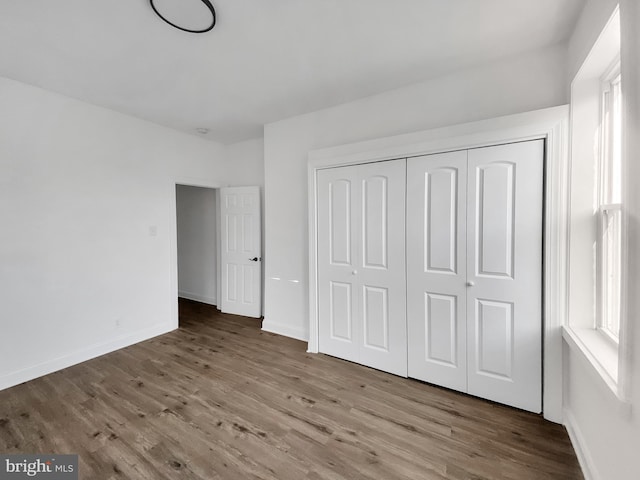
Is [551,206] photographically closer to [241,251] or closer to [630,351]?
[630,351]

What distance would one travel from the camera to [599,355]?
1429mm

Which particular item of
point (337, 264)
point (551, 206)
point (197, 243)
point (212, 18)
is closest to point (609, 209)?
point (551, 206)

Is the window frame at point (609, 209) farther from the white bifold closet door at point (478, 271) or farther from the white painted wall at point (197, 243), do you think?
the white painted wall at point (197, 243)

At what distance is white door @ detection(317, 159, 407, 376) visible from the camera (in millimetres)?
2551

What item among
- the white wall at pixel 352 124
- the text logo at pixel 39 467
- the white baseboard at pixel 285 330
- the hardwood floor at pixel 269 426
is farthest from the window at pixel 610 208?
the text logo at pixel 39 467

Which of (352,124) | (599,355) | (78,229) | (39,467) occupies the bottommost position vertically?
(39,467)

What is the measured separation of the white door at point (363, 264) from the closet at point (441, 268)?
10 millimetres

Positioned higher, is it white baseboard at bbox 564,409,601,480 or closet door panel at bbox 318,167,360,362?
closet door panel at bbox 318,167,360,362

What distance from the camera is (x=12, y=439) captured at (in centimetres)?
181

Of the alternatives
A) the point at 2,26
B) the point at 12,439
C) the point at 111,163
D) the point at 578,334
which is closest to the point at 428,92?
the point at 578,334

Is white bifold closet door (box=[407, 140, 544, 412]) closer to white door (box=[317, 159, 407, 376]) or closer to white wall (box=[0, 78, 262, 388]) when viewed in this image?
white door (box=[317, 159, 407, 376])

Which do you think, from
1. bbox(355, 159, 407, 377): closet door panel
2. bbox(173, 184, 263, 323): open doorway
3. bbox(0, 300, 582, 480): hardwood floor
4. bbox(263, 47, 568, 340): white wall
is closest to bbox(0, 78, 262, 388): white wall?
bbox(0, 300, 582, 480): hardwood floor

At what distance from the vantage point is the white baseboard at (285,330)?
11.2ft

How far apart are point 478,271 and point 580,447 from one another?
118 centimetres
